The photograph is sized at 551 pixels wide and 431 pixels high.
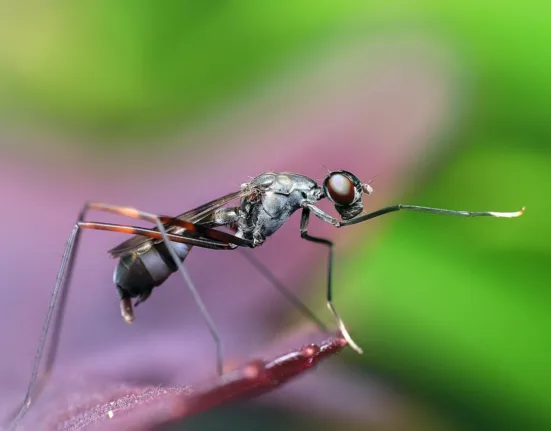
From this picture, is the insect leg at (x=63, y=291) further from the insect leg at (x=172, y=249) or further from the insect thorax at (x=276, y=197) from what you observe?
the insect thorax at (x=276, y=197)

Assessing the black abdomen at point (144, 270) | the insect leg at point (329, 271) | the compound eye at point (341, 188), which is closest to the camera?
the insect leg at point (329, 271)

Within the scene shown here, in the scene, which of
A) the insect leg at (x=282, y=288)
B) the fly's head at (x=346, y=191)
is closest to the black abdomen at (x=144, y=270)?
the insect leg at (x=282, y=288)

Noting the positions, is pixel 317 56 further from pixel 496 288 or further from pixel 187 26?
pixel 496 288

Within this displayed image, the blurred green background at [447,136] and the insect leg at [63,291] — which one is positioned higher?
the blurred green background at [447,136]

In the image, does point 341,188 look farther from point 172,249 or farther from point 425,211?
point 172,249

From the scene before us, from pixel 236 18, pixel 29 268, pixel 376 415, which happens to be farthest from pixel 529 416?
pixel 236 18

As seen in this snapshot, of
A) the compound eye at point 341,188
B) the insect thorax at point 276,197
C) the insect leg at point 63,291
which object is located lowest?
the insect leg at point 63,291

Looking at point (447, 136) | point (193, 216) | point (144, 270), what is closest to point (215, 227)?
point (193, 216)
